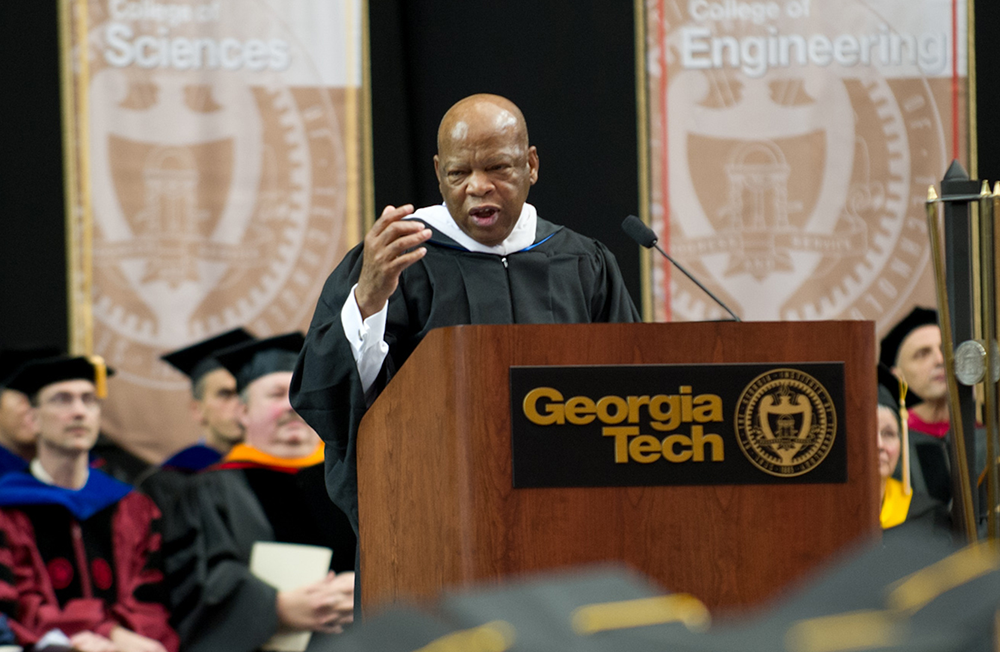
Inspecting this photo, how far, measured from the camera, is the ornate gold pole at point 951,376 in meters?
2.60

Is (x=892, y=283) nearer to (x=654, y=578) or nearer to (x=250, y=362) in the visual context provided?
(x=250, y=362)

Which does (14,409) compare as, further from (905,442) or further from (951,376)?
(905,442)

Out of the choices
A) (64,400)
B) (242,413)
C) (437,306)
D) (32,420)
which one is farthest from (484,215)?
(32,420)

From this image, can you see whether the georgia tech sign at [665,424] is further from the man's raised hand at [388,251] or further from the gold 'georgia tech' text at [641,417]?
the man's raised hand at [388,251]

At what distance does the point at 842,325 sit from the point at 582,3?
371 centimetres

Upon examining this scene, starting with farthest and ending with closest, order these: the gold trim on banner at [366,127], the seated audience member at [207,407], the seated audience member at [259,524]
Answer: the gold trim on banner at [366,127], the seated audience member at [207,407], the seated audience member at [259,524]

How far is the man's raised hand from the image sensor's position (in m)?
2.02

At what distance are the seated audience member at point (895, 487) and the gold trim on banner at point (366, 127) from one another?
2405mm

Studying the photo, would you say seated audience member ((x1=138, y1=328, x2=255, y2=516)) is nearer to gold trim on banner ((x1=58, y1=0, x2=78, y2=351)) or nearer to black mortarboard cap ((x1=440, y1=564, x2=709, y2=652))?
gold trim on banner ((x1=58, y1=0, x2=78, y2=351))

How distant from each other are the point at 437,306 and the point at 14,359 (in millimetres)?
3001

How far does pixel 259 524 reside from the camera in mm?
4766

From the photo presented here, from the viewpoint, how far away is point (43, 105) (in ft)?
16.3

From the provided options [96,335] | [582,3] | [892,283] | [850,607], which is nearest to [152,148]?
[96,335]

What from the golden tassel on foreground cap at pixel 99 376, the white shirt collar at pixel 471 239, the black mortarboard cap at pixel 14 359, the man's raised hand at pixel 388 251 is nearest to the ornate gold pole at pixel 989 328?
the white shirt collar at pixel 471 239
